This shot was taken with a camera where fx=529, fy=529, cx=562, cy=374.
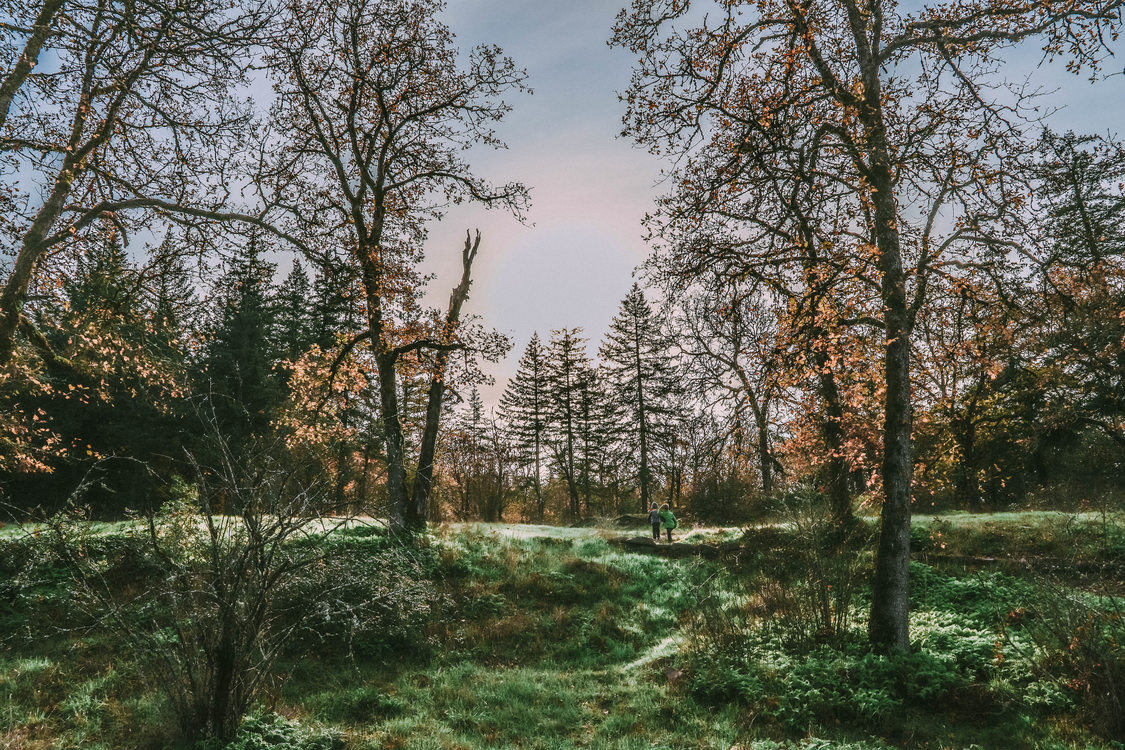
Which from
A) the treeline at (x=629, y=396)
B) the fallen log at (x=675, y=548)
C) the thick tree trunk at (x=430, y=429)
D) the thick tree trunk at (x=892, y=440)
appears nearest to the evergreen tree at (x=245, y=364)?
the treeline at (x=629, y=396)

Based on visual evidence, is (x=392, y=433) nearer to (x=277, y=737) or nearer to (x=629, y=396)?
(x=277, y=737)

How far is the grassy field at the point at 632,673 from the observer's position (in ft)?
18.9

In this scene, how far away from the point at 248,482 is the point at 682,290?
23.6 ft

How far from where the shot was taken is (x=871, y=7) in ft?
26.8

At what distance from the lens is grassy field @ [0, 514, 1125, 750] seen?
5.75 metres

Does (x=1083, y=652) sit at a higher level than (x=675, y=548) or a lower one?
higher

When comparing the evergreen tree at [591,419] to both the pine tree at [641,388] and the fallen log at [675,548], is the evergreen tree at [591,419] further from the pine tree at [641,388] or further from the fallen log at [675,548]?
the fallen log at [675,548]

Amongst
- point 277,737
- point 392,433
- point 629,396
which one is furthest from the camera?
point 629,396

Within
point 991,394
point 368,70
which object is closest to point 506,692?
point 368,70

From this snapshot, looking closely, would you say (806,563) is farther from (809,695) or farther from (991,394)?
(991,394)

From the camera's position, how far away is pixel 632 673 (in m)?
8.44

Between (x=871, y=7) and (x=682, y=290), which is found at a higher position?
(x=871, y=7)

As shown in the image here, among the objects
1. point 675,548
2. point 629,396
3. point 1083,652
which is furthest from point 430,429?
point 629,396

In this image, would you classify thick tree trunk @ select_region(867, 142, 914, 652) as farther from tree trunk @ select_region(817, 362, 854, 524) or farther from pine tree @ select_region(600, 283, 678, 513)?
pine tree @ select_region(600, 283, 678, 513)
